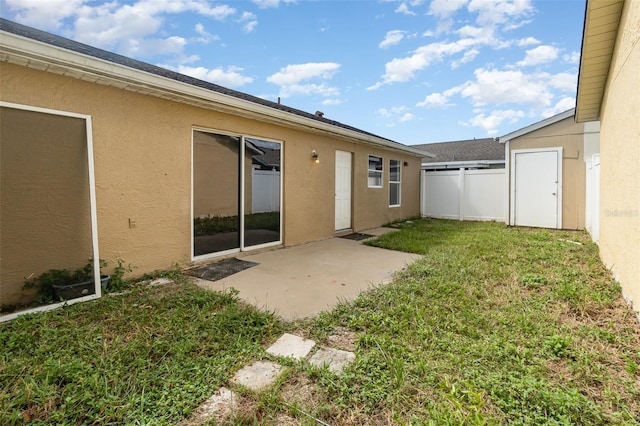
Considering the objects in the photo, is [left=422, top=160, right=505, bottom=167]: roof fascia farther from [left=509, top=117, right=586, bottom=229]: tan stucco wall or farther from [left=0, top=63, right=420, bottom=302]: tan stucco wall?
[left=0, top=63, right=420, bottom=302]: tan stucco wall

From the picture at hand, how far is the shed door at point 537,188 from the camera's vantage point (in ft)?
29.8

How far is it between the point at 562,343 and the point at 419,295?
1467 millimetres

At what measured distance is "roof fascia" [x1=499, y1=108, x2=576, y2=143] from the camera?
28.7 ft

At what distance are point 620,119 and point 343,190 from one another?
5.81m

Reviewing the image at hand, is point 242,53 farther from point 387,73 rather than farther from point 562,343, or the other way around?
point 562,343

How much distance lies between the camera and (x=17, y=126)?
323 centimetres

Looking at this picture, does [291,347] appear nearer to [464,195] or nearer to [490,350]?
[490,350]

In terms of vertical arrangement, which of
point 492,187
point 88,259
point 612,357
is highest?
point 492,187

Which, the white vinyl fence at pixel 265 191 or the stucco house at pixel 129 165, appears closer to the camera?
the stucco house at pixel 129 165

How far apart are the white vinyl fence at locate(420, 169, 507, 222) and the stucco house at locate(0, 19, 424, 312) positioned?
7137mm

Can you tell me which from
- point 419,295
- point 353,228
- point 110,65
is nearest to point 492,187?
point 353,228

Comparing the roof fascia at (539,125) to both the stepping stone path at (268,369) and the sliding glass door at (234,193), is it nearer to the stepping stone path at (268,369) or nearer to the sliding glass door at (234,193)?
the sliding glass door at (234,193)

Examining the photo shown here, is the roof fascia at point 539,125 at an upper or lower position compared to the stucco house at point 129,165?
upper

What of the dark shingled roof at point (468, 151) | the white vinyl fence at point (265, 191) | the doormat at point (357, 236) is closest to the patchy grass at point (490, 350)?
the white vinyl fence at point (265, 191)
